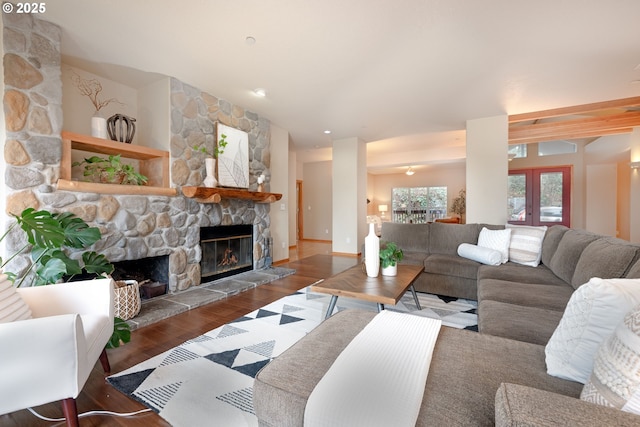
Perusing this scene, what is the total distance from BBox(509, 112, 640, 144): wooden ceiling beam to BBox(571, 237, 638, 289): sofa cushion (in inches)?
156

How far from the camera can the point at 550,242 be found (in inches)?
107

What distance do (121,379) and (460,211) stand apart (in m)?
9.31

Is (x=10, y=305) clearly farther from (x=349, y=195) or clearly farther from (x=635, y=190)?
(x=635, y=190)

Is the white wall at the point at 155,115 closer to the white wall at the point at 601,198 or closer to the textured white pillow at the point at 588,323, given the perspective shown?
the textured white pillow at the point at 588,323

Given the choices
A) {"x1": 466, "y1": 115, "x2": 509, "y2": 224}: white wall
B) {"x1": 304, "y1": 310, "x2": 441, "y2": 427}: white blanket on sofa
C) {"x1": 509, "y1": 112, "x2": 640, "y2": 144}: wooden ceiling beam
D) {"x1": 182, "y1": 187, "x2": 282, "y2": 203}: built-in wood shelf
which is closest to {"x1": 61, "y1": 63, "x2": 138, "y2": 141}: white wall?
{"x1": 182, "y1": 187, "x2": 282, "y2": 203}: built-in wood shelf

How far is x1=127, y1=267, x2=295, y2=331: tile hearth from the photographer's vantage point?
8.34ft

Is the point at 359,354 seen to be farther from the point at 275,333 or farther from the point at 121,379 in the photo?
the point at 121,379

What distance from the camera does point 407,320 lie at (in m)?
1.33

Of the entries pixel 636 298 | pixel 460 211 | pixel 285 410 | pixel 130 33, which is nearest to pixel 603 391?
pixel 636 298

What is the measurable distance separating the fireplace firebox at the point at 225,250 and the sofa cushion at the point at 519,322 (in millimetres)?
3239

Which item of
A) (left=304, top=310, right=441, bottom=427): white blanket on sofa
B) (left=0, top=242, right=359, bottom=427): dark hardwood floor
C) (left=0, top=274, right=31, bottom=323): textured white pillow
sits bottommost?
(left=0, top=242, right=359, bottom=427): dark hardwood floor

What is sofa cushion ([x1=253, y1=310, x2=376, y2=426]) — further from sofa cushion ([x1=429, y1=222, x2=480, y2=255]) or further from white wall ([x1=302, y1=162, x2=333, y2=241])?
white wall ([x1=302, y1=162, x2=333, y2=241])

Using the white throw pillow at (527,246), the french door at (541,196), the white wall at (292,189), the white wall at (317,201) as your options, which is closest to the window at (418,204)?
the french door at (541,196)

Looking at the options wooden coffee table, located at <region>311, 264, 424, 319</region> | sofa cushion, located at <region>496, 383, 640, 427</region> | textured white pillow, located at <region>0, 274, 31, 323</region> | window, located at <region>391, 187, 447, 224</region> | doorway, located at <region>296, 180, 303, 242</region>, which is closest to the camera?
sofa cushion, located at <region>496, 383, 640, 427</region>
